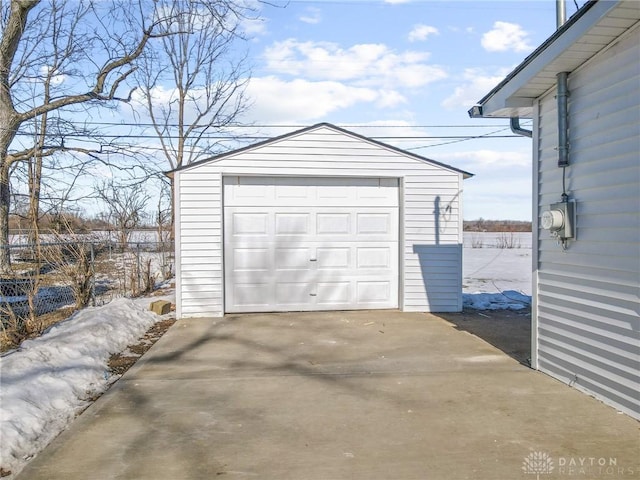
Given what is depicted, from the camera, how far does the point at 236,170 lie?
8922 mm

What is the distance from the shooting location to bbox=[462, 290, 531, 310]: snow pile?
1009 cm

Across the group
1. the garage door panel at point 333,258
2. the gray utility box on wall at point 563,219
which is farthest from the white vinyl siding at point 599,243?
the garage door panel at point 333,258

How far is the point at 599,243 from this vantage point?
438cm

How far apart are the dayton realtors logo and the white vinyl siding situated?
1.16 metres

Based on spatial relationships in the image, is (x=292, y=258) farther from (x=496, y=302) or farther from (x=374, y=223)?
(x=496, y=302)

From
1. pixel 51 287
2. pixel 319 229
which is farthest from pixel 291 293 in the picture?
pixel 51 287

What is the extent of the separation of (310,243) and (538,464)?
6425mm

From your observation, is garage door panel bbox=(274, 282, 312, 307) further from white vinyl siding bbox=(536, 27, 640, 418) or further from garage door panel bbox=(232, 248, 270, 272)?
white vinyl siding bbox=(536, 27, 640, 418)

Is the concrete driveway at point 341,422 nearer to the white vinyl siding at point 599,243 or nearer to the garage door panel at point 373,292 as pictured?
the white vinyl siding at point 599,243

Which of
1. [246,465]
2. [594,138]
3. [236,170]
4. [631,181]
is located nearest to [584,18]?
[594,138]

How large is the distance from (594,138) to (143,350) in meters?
5.84

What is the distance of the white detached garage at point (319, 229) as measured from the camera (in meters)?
8.91

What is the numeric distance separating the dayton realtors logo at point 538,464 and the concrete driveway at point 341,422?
0.01 m

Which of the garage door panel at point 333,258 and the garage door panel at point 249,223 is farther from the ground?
the garage door panel at point 249,223
